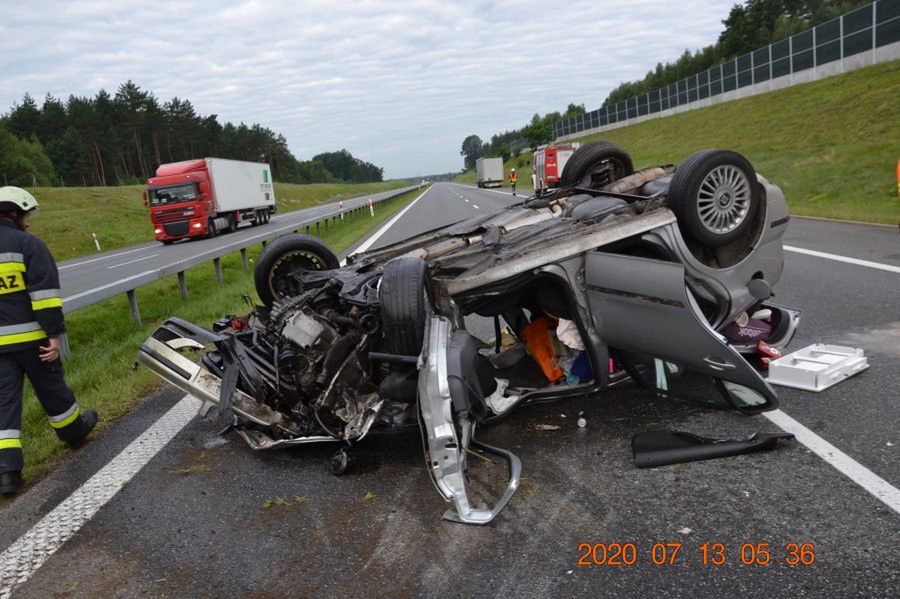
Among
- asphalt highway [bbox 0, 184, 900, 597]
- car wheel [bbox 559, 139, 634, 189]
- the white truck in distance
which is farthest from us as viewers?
the white truck in distance

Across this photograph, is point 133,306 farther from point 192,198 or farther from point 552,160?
point 552,160

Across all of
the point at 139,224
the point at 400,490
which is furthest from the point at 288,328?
the point at 139,224

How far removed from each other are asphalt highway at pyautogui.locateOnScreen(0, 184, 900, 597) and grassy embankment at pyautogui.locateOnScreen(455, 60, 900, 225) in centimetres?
1023

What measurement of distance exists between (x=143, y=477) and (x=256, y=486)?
2.46 feet

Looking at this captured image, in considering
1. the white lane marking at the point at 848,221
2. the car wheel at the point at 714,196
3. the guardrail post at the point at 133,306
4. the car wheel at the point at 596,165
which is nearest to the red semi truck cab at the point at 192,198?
the guardrail post at the point at 133,306

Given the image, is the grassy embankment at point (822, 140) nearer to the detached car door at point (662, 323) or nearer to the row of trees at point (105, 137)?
the detached car door at point (662, 323)

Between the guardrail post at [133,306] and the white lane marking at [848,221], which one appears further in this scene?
the white lane marking at [848,221]

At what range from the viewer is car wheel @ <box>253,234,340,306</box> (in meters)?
5.21

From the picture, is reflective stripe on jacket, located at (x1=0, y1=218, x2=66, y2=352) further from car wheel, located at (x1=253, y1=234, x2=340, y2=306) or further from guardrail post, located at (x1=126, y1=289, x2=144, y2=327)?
guardrail post, located at (x1=126, y1=289, x2=144, y2=327)

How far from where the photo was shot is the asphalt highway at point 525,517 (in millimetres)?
2564

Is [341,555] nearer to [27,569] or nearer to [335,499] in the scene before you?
[335,499]

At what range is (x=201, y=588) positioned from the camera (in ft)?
8.85

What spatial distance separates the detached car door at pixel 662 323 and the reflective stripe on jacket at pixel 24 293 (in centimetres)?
333

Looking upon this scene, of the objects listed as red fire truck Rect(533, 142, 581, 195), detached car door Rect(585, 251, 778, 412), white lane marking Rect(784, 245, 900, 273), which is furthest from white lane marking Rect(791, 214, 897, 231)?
red fire truck Rect(533, 142, 581, 195)
